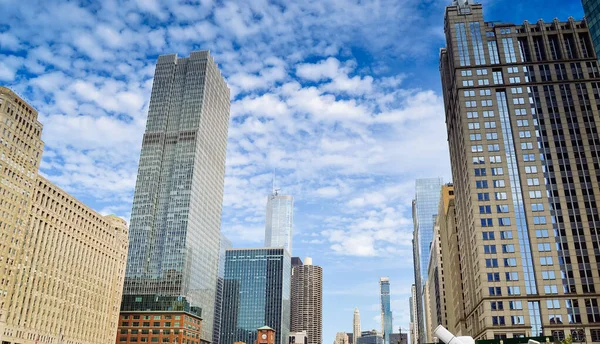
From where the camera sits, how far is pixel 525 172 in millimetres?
124312

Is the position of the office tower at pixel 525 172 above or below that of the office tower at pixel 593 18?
below

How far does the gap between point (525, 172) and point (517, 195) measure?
252 inches

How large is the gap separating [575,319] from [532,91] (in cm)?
5651

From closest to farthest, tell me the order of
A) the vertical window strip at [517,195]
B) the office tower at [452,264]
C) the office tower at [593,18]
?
the vertical window strip at [517,195], the office tower at [593,18], the office tower at [452,264]

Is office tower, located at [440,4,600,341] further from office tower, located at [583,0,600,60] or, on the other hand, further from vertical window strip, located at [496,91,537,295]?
office tower, located at [583,0,600,60]

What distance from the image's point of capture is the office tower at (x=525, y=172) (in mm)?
112688

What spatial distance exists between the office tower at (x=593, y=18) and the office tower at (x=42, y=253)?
483ft

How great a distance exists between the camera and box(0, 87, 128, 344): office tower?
426 ft

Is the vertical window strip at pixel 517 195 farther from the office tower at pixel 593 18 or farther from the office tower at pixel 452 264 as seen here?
the office tower at pixel 452 264

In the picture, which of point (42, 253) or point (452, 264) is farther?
point (452, 264)

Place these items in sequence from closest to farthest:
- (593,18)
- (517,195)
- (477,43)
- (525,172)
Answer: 1. (517,195)
2. (525,172)
3. (593,18)
4. (477,43)

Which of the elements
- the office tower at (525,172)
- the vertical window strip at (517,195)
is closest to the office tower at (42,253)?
the office tower at (525,172)

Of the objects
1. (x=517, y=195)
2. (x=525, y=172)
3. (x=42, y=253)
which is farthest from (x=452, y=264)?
(x=42, y=253)

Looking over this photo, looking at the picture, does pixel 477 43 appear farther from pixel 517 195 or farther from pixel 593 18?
pixel 517 195
